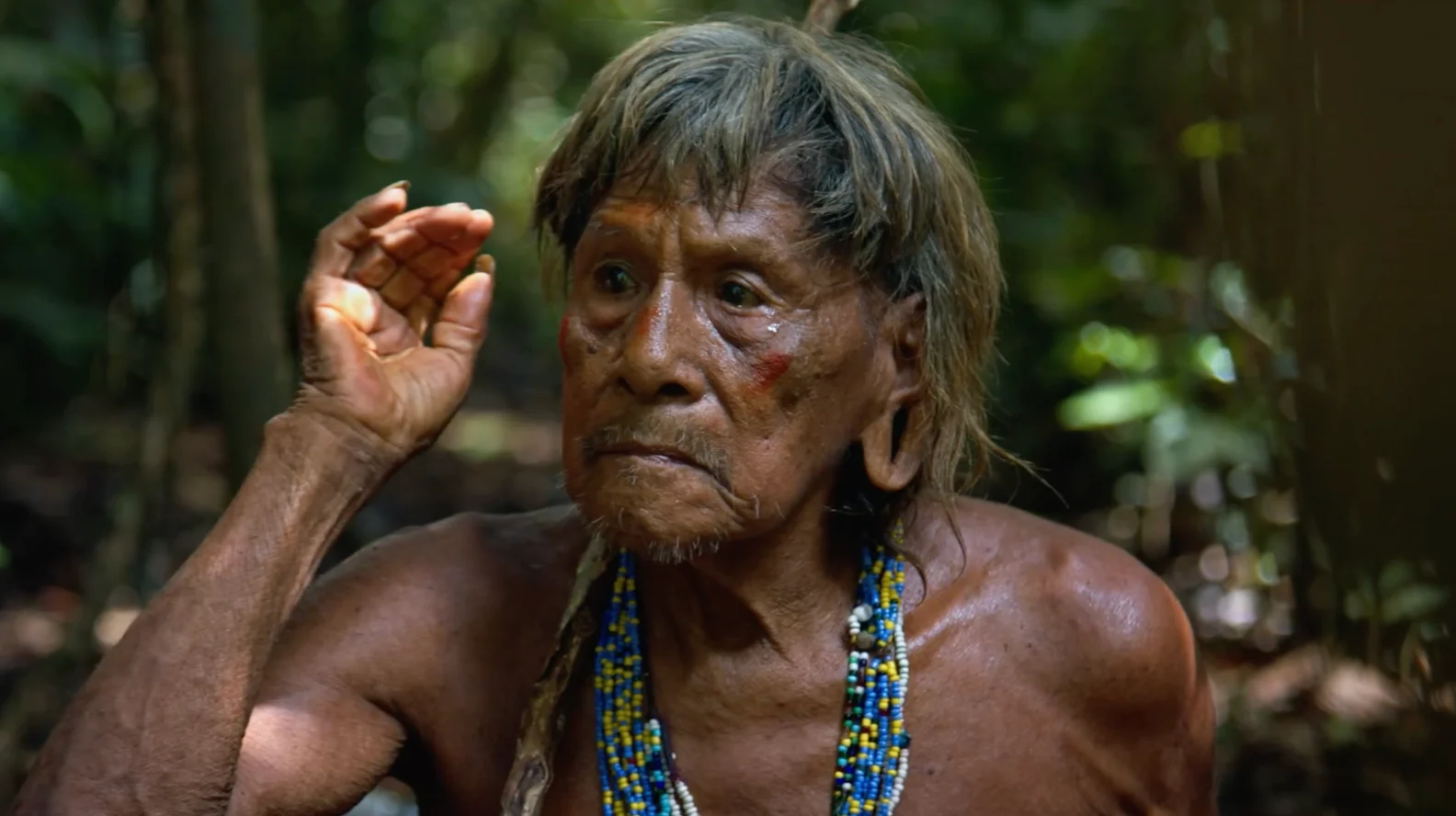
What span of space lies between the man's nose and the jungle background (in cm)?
90

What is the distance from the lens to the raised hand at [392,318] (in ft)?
8.75

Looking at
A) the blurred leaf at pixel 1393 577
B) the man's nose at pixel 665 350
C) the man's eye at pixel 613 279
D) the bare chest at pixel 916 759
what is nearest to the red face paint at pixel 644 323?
the man's nose at pixel 665 350

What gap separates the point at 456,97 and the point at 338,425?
32.8 ft

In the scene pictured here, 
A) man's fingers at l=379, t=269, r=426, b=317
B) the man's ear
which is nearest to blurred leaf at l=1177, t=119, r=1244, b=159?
the man's ear

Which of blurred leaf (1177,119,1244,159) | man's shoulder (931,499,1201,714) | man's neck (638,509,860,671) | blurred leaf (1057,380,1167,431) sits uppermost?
man's neck (638,509,860,671)

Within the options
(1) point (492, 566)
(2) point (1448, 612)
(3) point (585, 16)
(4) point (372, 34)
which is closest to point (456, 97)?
(3) point (585, 16)

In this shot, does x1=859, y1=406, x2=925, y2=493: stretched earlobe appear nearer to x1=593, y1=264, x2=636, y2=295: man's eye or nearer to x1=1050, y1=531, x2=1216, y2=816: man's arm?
x1=1050, y1=531, x2=1216, y2=816: man's arm

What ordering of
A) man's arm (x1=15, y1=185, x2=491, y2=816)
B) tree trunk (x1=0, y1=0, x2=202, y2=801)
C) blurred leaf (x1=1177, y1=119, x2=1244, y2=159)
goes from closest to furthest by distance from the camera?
man's arm (x1=15, y1=185, x2=491, y2=816) < tree trunk (x1=0, y1=0, x2=202, y2=801) < blurred leaf (x1=1177, y1=119, x2=1244, y2=159)

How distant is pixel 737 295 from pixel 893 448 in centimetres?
48

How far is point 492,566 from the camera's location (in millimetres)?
2879

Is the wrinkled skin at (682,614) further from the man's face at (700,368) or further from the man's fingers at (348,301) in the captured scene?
the man's fingers at (348,301)

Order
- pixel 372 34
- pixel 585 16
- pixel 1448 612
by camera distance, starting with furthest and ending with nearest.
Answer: pixel 585 16 → pixel 372 34 → pixel 1448 612

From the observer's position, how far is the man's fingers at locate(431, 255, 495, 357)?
2.88m

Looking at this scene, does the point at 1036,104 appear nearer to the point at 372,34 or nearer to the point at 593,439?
the point at 593,439
